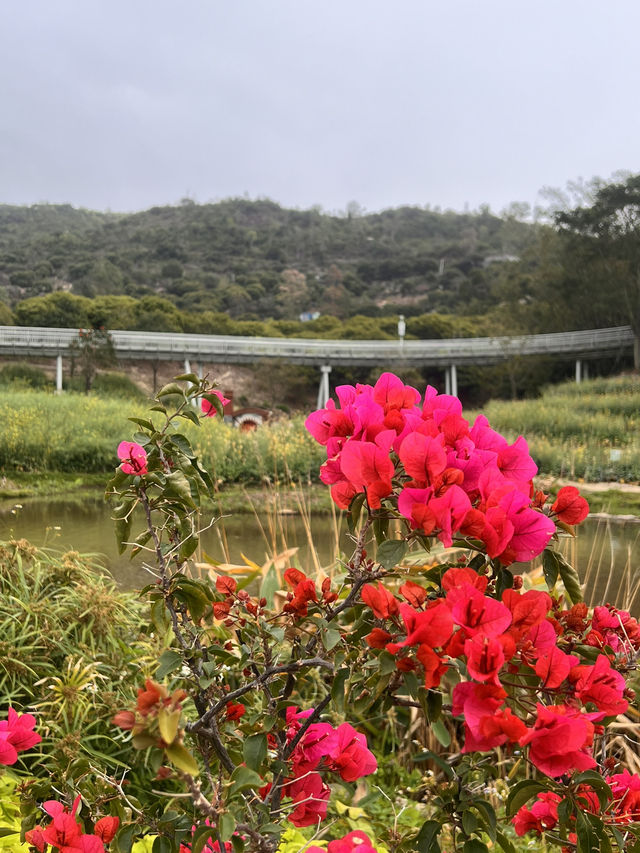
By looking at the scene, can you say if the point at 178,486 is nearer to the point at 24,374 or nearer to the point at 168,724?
the point at 168,724

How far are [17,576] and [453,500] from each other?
1.83m

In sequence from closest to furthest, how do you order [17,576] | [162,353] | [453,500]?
[453,500] < [17,576] < [162,353]

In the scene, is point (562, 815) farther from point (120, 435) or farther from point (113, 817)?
point (120, 435)

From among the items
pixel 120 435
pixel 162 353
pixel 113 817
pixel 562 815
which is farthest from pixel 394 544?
pixel 162 353

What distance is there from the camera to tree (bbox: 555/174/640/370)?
2443cm

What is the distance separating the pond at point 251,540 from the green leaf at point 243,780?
71.3 inches

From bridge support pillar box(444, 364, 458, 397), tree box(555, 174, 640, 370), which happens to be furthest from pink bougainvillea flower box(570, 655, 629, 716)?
bridge support pillar box(444, 364, 458, 397)

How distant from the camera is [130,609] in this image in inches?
81.3

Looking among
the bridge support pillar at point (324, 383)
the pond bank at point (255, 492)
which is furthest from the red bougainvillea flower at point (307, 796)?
the bridge support pillar at point (324, 383)

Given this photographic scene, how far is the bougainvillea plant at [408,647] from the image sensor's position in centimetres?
47

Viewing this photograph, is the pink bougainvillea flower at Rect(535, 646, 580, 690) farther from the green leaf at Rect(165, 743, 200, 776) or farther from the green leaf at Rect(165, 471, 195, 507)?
the green leaf at Rect(165, 471, 195, 507)

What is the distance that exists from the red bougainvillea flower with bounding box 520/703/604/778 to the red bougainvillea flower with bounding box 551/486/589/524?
209mm

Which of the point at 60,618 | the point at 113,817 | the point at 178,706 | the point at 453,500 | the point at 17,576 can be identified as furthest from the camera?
the point at 17,576

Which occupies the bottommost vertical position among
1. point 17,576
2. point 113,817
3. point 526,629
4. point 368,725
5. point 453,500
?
point 368,725
